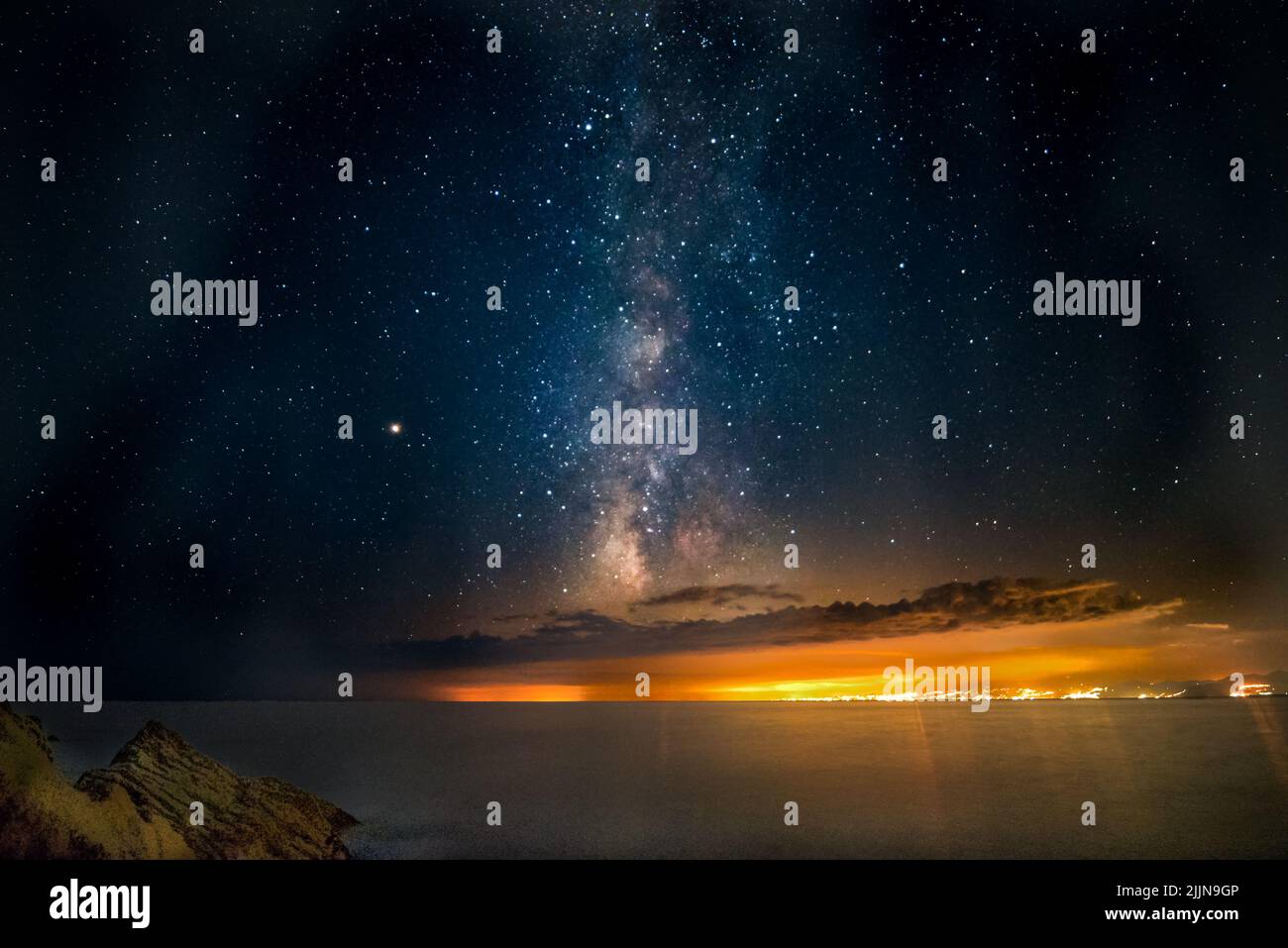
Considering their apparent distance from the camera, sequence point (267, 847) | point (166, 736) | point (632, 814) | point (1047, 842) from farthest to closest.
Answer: point (632, 814) → point (1047, 842) → point (166, 736) → point (267, 847)

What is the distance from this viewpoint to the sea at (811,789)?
16.6 m

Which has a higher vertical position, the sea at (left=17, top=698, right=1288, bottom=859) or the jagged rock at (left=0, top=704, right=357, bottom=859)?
the jagged rock at (left=0, top=704, right=357, bottom=859)

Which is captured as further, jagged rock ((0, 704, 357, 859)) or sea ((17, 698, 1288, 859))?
sea ((17, 698, 1288, 859))

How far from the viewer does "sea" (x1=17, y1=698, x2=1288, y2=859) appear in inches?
653

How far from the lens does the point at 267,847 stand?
1134cm

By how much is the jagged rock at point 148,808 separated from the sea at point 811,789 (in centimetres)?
210

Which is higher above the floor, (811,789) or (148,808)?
(148,808)

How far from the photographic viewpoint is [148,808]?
10719mm

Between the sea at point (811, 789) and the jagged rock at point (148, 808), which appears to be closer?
the jagged rock at point (148, 808)

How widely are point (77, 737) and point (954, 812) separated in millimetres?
60921

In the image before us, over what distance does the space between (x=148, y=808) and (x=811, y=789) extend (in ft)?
61.8

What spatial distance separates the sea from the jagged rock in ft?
6.89
